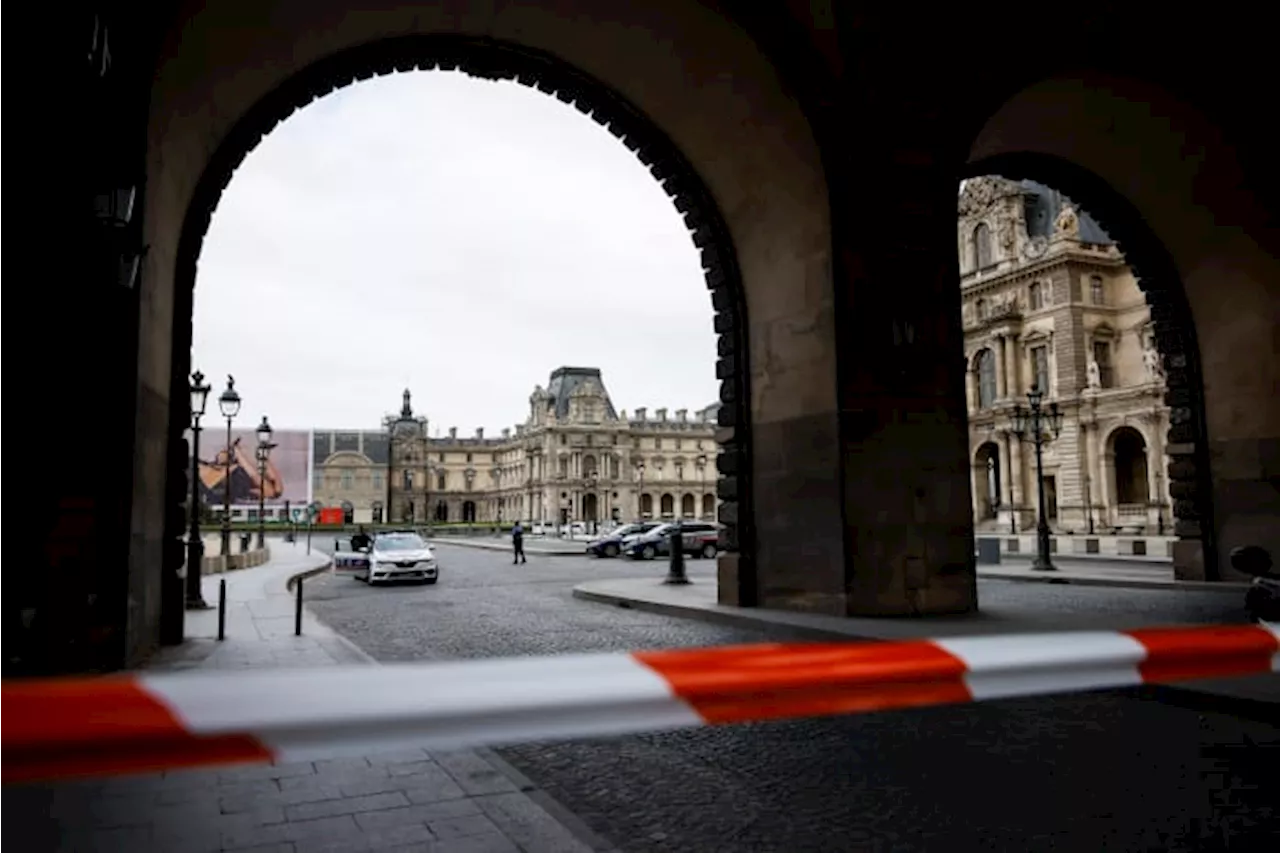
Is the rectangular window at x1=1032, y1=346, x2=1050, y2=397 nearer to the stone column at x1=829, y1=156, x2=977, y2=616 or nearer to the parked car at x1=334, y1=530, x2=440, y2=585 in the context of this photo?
the parked car at x1=334, y1=530, x2=440, y2=585

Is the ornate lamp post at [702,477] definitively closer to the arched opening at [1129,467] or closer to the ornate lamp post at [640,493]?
the ornate lamp post at [640,493]

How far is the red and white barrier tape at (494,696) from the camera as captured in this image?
1.38 meters

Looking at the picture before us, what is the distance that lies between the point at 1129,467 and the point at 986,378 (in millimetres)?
9623

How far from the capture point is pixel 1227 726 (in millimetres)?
6066

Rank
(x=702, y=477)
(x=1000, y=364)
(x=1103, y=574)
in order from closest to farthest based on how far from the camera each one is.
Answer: (x=1103, y=574), (x=1000, y=364), (x=702, y=477)

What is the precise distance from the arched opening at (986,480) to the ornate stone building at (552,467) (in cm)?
6574

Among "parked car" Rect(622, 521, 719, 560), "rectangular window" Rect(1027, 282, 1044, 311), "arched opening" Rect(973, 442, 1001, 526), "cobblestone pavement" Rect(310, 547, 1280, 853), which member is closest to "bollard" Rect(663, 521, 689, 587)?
"cobblestone pavement" Rect(310, 547, 1280, 853)

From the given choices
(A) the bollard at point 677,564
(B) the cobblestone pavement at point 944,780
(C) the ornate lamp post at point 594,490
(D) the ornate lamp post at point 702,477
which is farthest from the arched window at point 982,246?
(D) the ornate lamp post at point 702,477

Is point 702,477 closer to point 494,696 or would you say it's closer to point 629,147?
point 629,147

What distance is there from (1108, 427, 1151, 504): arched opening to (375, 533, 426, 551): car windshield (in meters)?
37.8

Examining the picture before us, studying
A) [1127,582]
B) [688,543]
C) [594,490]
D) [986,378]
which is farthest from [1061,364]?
[594,490]

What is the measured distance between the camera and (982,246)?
5544cm

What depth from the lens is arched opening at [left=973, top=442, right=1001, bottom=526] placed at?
54.7 meters

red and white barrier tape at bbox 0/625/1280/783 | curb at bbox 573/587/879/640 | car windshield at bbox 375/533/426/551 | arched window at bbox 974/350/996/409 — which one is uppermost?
arched window at bbox 974/350/996/409
